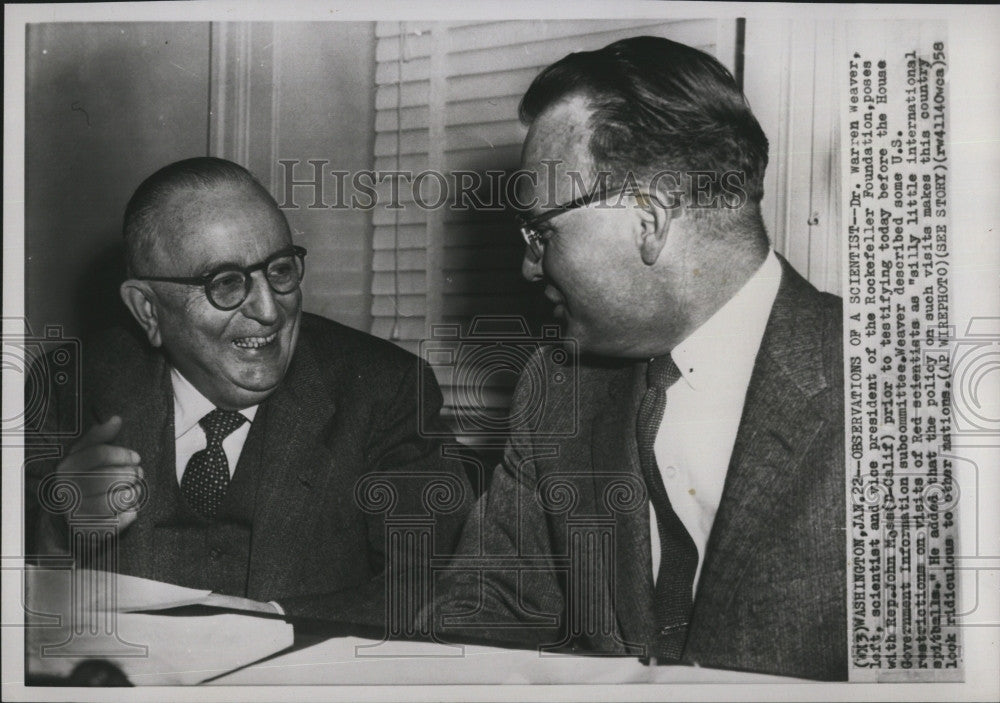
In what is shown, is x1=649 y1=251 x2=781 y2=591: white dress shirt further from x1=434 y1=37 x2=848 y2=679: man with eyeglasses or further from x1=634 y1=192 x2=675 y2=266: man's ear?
x1=634 y1=192 x2=675 y2=266: man's ear

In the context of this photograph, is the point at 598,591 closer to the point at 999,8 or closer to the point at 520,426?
the point at 520,426

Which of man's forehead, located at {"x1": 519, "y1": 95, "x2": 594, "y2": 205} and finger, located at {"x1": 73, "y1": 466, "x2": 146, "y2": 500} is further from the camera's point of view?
finger, located at {"x1": 73, "y1": 466, "x2": 146, "y2": 500}

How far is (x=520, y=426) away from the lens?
140 cm

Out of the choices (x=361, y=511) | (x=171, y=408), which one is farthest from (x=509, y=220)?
(x=171, y=408)

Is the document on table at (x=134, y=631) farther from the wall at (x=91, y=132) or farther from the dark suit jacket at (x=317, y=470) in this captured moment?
the wall at (x=91, y=132)

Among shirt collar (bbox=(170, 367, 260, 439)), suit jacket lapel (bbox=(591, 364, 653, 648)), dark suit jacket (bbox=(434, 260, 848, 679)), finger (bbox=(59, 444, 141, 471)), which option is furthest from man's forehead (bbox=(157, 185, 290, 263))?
suit jacket lapel (bbox=(591, 364, 653, 648))

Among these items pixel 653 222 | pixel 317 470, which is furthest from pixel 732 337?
pixel 317 470

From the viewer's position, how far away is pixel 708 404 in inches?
53.0

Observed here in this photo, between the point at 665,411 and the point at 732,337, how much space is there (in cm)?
16

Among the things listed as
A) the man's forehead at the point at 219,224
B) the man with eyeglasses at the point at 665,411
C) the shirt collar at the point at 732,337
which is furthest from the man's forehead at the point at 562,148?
the man's forehead at the point at 219,224

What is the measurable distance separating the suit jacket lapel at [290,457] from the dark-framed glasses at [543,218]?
1.28 feet

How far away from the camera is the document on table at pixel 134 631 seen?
140cm

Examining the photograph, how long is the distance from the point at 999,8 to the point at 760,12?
1.36ft

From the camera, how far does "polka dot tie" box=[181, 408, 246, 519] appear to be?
140cm
